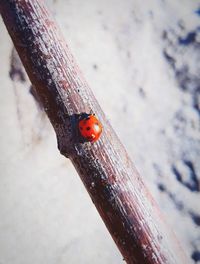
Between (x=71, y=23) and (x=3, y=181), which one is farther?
(x=71, y=23)

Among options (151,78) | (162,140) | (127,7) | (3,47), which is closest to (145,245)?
(162,140)

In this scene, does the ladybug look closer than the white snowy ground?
Yes

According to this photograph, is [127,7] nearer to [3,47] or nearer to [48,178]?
[3,47]

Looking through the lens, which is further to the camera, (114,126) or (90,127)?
(114,126)

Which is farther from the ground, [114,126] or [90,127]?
[114,126]

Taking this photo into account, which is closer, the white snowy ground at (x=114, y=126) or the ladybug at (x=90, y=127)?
the ladybug at (x=90, y=127)
